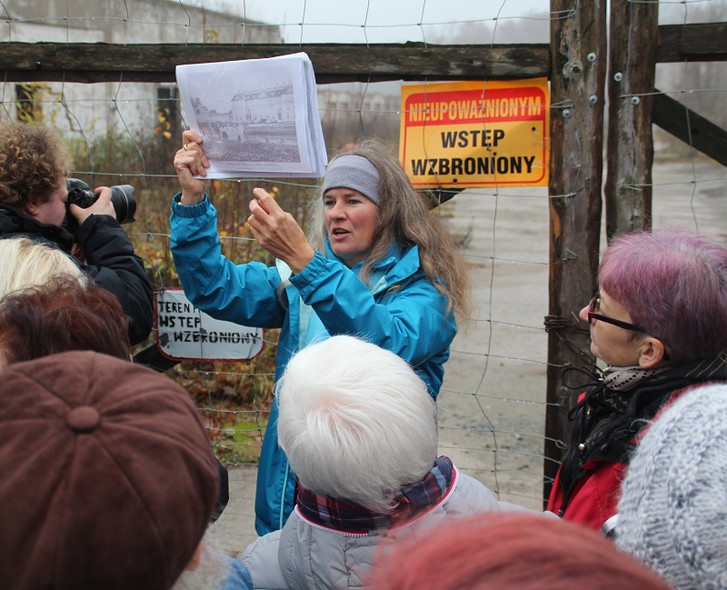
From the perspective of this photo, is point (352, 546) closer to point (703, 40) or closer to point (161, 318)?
point (161, 318)

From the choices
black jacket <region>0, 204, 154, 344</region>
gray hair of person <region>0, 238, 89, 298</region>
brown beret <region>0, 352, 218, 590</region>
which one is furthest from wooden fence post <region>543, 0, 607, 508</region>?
brown beret <region>0, 352, 218, 590</region>

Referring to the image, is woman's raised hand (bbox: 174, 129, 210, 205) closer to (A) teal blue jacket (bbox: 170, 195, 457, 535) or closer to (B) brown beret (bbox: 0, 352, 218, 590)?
(A) teal blue jacket (bbox: 170, 195, 457, 535)

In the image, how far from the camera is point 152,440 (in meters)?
0.92

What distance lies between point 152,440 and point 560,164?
2308 millimetres

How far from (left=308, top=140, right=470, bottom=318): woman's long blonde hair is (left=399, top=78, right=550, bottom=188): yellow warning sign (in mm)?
492

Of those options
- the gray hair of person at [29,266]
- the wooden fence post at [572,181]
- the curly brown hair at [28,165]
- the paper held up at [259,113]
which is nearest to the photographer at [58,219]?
the curly brown hair at [28,165]

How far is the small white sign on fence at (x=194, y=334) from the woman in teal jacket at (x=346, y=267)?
68 centimetres

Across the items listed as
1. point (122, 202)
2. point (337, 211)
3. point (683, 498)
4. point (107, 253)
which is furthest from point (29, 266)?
point (683, 498)

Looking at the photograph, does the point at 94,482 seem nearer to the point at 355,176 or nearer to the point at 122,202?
the point at 355,176

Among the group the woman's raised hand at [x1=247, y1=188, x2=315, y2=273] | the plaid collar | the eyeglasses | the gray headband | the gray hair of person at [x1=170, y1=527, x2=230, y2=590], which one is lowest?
the plaid collar

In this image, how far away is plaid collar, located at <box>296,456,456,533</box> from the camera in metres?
1.41

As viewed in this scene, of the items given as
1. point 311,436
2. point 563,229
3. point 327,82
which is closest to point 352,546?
point 311,436

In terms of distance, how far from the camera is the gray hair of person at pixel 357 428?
1.35m

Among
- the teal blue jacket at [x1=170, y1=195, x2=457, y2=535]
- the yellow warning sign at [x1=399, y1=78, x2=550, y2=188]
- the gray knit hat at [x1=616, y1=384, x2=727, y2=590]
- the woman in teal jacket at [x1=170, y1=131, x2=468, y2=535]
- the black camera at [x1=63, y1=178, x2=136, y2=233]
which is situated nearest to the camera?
the gray knit hat at [x1=616, y1=384, x2=727, y2=590]
